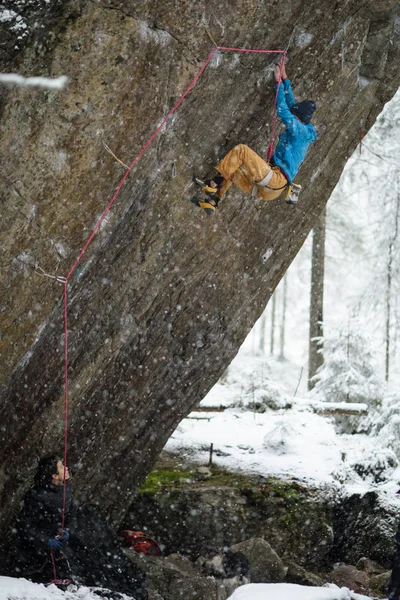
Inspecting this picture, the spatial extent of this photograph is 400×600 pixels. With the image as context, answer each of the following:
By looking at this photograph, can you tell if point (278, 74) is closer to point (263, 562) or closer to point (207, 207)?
point (207, 207)

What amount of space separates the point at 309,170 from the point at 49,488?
4.99 metres

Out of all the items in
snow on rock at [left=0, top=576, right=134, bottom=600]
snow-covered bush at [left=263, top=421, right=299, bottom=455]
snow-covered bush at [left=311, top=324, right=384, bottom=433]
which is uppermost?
snow-covered bush at [left=311, top=324, right=384, bottom=433]

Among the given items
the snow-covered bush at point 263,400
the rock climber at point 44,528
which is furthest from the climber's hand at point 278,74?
the snow-covered bush at point 263,400

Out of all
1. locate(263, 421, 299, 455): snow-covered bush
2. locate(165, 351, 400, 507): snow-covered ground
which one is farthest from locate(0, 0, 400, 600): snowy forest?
locate(263, 421, 299, 455): snow-covered bush

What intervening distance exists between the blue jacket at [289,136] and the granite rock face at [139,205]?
31 centimetres

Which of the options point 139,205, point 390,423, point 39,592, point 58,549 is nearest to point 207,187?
point 139,205

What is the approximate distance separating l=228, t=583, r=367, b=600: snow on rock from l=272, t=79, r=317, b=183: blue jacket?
4.26m

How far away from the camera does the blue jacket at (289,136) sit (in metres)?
5.89

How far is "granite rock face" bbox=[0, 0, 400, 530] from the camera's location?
520 centimetres

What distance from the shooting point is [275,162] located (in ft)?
19.9

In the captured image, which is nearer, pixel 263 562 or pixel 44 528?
pixel 44 528

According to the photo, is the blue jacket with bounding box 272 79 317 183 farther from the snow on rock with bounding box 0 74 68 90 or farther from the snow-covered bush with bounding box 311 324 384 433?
the snow-covered bush with bounding box 311 324 384 433

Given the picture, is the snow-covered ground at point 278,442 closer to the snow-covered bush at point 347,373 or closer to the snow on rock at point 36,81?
the snow-covered bush at point 347,373

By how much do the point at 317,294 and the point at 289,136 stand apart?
9879mm
